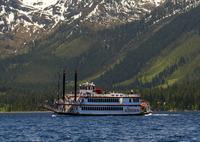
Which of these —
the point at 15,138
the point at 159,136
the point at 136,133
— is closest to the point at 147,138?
the point at 159,136

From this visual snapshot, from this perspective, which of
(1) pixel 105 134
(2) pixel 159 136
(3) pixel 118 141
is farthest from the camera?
(1) pixel 105 134

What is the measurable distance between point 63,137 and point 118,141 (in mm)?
15849

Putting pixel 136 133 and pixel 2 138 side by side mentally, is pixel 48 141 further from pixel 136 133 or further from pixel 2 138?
pixel 136 133

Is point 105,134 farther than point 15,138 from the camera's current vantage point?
Yes

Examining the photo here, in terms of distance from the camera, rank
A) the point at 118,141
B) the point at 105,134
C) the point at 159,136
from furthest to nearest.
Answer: the point at 105,134 < the point at 159,136 < the point at 118,141

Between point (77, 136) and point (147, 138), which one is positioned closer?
point (147, 138)

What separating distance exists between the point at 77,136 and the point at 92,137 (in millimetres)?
4297

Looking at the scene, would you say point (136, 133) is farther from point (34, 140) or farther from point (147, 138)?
point (34, 140)

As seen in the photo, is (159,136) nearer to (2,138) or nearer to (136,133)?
(136,133)

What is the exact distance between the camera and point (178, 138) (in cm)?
13250

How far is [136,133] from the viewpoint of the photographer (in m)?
150

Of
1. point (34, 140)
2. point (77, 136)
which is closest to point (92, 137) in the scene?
point (77, 136)

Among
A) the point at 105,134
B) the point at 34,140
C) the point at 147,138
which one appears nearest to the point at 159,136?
the point at 147,138

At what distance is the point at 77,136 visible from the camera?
14350cm
